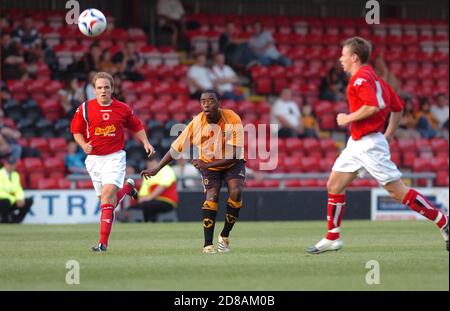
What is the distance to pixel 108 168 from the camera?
12492 mm

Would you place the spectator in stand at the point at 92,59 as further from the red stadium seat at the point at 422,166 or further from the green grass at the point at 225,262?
the green grass at the point at 225,262

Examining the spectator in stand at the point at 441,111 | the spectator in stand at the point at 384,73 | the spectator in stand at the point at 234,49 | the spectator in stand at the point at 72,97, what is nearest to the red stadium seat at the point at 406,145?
the spectator in stand at the point at 384,73

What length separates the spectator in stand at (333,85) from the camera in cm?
2652

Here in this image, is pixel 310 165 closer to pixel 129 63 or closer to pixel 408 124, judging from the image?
pixel 408 124

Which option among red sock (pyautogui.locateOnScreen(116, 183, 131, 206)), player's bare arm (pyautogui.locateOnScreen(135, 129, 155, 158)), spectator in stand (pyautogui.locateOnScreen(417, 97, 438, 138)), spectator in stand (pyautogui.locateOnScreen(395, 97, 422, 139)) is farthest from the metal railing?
player's bare arm (pyautogui.locateOnScreen(135, 129, 155, 158))

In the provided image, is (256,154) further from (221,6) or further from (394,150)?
(221,6)

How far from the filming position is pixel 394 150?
2477cm

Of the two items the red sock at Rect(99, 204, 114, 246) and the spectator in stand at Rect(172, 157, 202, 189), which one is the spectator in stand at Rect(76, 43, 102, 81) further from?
the red sock at Rect(99, 204, 114, 246)

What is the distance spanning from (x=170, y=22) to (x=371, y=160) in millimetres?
17786

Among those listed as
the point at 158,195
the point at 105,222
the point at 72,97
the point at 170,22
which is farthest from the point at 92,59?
the point at 105,222

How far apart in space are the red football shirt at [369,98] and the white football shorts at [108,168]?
125 inches

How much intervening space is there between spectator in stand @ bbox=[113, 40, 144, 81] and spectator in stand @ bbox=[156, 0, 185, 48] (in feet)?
7.37

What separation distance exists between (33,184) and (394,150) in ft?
28.1
